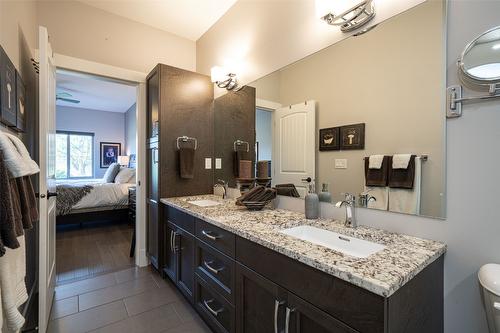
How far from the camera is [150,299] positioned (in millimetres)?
2107

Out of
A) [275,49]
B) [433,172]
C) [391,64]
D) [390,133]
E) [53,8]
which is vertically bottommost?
[433,172]

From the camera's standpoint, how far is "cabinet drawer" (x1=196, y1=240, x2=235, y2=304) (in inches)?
55.2

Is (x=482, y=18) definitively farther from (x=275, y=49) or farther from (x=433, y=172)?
(x=275, y=49)

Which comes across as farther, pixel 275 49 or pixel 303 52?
pixel 275 49

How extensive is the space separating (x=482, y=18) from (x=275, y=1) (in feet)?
4.74

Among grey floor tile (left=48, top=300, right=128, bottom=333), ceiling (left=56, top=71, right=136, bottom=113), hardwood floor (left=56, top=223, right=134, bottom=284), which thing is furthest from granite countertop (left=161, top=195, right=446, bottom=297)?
ceiling (left=56, top=71, right=136, bottom=113)

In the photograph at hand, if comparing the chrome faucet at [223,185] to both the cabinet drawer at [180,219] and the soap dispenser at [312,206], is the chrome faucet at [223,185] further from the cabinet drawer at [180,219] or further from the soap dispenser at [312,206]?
the soap dispenser at [312,206]

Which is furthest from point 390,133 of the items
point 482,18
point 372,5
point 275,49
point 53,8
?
point 53,8

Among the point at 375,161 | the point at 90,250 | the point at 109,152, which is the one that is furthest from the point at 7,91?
the point at 109,152

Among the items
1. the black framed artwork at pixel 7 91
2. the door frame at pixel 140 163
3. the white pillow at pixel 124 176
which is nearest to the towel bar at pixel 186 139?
the door frame at pixel 140 163

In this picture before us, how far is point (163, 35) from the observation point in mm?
2965

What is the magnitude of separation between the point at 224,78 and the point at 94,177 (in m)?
6.34

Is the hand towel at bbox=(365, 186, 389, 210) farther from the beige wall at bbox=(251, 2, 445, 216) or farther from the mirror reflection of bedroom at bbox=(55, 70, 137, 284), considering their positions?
the mirror reflection of bedroom at bbox=(55, 70, 137, 284)

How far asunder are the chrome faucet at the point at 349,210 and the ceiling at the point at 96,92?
158 inches
